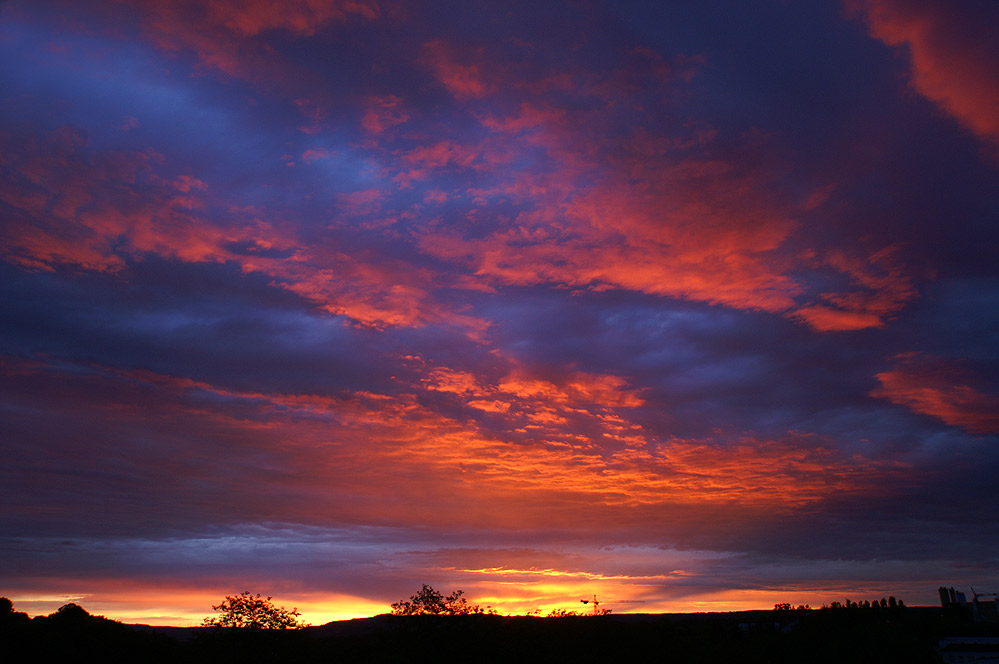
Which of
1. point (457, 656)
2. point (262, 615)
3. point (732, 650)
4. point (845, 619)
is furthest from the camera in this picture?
point (845, 619)

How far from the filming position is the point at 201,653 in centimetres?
5884

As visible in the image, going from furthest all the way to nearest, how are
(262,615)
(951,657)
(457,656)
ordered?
(951,657) → (262,615) → (457,656)

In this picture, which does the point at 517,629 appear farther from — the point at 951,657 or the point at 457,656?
the point at 951,657

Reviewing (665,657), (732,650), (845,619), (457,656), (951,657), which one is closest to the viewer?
(457,656)

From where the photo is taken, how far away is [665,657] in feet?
196

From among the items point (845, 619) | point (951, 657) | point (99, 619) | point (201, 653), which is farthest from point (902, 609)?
point (99, 619)

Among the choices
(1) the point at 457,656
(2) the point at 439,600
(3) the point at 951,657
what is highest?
(2) the point at 439,600

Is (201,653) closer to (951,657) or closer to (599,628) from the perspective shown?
(599,628)

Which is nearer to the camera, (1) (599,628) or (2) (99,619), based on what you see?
(1) (599,628)

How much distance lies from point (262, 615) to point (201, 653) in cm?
634

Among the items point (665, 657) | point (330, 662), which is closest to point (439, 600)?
point (330, 662)

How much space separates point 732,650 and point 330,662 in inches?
1663

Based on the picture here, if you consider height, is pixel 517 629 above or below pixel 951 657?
above

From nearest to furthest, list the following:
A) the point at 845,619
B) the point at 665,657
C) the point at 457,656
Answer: the point at 457,656 < the point at 665,657 < the point at 845,619
